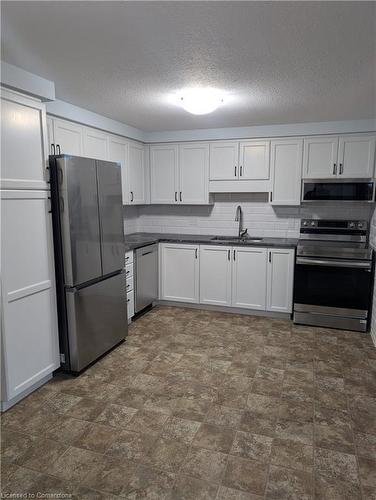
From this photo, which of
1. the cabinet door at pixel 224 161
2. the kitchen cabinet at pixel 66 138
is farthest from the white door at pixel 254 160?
the kitchen cabinet at pixel 66 138

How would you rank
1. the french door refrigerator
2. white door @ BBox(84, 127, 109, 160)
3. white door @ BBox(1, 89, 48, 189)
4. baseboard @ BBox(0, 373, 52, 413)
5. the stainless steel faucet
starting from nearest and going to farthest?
white door @ BBox(1, 89, 48, 189), baseboard @ BBox(0, 373, 52, 413), the french door refrigerator, white door @ BBox(84, 127, 109, 160), the stainless steel faucet

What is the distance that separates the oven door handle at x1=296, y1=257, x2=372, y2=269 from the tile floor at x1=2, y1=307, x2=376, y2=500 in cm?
79

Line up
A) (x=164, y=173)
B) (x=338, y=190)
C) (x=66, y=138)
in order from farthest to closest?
1. (x=164, y=173)
2. (x=338, y=190)
3. (x=66, y=138)

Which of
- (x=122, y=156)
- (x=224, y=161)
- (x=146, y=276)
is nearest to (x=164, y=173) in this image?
(x=122, y=156)

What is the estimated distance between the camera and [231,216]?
4.79 meters

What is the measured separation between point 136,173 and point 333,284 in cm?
278

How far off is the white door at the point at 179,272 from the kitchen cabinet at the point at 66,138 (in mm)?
1650

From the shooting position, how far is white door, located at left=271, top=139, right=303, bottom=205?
413 cm

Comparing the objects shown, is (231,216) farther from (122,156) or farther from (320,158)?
(122,156)

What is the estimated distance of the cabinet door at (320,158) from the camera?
13.1 ft

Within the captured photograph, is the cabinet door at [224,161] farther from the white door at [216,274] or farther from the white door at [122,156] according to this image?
the white door at [122,156]

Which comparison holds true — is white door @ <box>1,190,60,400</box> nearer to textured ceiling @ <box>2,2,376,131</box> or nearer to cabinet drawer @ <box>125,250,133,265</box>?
textured ceiling @ <box>2,2,376,131</box>

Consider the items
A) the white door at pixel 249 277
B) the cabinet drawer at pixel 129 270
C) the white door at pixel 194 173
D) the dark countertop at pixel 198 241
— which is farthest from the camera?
the white door at pixel 194 173

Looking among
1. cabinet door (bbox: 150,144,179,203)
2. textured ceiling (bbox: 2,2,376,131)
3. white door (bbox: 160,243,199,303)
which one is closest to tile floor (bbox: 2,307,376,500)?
white door (bbox: 160,243,199,303)
